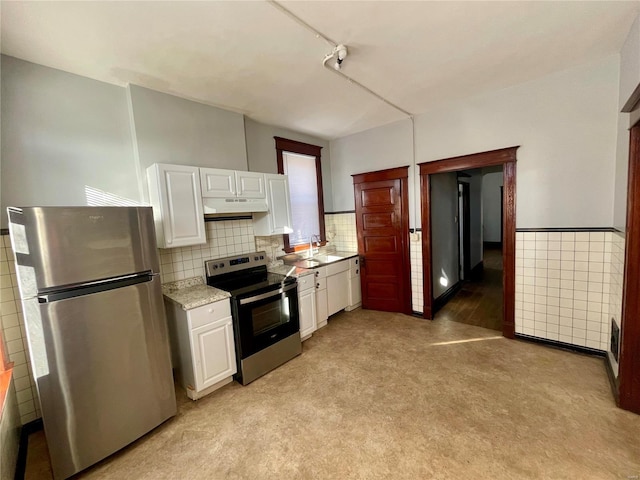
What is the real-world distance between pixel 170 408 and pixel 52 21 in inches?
107

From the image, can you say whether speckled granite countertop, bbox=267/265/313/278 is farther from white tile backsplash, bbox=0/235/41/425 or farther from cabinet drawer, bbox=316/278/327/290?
white tile backsplash, bbox=0/235/41/425

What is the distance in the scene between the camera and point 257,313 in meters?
2.56

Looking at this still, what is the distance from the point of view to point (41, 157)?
2018 millimetres

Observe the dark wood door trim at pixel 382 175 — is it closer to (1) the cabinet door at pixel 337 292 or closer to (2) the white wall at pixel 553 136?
(2) the white wall at pixel 553 136

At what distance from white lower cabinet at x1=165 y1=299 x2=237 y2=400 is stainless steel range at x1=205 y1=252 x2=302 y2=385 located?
9cm

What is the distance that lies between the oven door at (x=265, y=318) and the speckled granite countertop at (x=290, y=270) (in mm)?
243

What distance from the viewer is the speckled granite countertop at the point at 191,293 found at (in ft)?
7.27

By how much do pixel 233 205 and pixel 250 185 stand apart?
1.03ft

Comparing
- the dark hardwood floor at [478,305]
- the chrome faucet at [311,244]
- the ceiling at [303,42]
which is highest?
the ceiling at [303,42]

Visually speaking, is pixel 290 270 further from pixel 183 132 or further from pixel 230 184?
pixel 183 132

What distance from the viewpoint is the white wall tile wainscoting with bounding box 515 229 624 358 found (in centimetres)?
250

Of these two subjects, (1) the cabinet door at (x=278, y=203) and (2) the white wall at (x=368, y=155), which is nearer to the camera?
(1) the cabinet door at (x=278, y=203)

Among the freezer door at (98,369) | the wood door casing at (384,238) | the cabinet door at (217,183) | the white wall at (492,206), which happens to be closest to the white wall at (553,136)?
the wood door casing at (384,238)

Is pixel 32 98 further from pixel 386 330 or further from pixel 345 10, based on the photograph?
pixel 386 330
